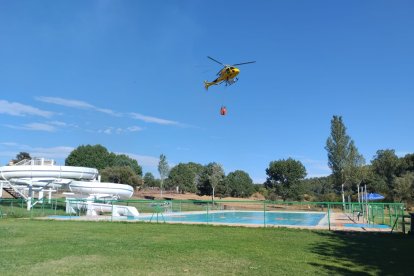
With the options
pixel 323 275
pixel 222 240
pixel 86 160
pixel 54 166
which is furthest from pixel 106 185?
pixel 86 160

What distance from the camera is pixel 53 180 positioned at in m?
40.3

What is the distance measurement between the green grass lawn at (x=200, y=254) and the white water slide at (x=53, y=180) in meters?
23.0

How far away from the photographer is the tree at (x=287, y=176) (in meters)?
78.8

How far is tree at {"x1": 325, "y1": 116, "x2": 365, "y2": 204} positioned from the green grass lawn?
42.3 metres

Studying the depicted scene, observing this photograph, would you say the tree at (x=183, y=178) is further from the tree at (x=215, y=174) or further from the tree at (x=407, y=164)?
the tree at (x=407, y=164)

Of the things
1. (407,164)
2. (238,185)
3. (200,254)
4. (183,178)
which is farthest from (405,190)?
(183,178)

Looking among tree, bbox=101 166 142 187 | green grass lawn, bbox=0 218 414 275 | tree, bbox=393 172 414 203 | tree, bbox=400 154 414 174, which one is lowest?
green grass lawn, bbox=0 218 414 275

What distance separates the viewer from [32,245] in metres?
13.3

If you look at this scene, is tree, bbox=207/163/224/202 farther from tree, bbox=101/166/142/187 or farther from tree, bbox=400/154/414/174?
tree, bbox=400/154/414/174

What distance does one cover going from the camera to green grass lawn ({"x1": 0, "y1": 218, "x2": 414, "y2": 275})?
934 cm

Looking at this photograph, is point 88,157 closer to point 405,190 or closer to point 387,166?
point 387,166

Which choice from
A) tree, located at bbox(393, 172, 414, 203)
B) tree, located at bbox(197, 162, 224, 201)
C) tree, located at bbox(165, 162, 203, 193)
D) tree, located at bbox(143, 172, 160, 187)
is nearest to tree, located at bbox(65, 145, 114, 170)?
tree, located at bbox(143, 172, 160, 187)

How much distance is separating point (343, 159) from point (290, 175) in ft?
72.3

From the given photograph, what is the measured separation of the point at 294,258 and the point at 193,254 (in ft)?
9.19
